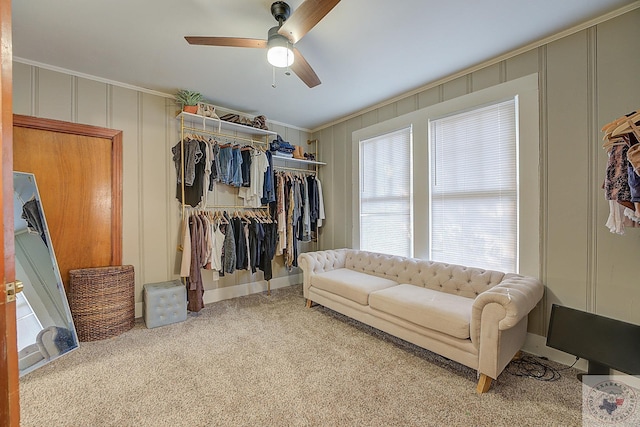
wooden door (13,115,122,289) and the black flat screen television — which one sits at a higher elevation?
wooden door (13,115,122,289)

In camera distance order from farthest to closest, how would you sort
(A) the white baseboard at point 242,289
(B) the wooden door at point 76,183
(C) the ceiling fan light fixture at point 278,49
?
(A) the white baseboard at point 242,289 < (B) the wooden door at point 76,183 < (C) the ceiling fan light fixture at point 278,49

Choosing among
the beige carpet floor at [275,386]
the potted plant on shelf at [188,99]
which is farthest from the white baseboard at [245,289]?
the potted plant on shelf at [188,99]

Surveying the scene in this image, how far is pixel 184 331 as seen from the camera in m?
2.68

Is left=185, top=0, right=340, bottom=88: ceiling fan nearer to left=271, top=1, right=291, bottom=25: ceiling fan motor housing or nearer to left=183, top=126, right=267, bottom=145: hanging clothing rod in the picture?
left=271, top=1, right=291, bottom=25: ceiling fan motor housing

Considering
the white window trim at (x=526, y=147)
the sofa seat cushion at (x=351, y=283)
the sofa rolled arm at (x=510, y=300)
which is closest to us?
the sofa rolled arm at (x=510, y=300)

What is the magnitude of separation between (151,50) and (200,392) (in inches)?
110

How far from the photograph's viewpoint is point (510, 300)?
1.67 m

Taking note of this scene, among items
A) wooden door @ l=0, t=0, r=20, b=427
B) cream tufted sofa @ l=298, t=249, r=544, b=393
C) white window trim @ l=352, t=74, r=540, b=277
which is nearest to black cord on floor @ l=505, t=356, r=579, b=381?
cream tufted sofa @ l=298, t=249, r=544, b=393

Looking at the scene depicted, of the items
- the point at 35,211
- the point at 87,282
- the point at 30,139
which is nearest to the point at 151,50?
the point at 30,139

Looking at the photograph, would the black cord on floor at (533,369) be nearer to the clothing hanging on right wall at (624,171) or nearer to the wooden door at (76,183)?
the clothing hanging on right wall at (624,171)

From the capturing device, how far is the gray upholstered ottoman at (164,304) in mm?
2740

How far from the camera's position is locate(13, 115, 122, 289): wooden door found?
2539mm

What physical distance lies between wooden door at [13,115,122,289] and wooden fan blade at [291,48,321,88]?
222 cm

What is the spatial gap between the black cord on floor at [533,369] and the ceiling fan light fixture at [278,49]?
287 centimetres
